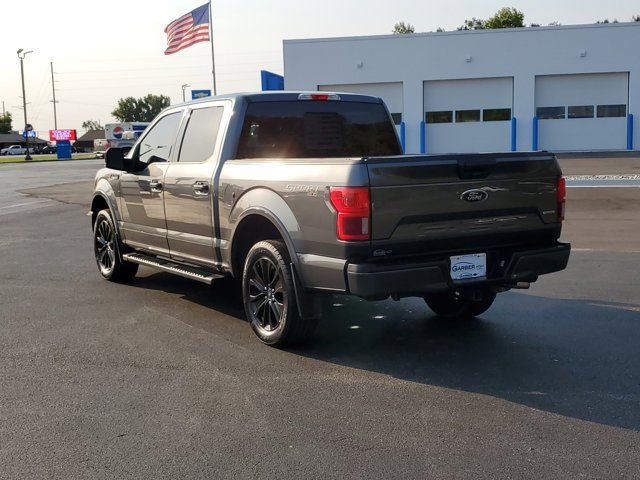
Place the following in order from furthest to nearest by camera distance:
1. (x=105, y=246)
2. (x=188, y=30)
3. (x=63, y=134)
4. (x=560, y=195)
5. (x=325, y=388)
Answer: (x=63, y=134)
(x=188, y=30)
(x=105, y=246)
(x=560, y=195)
(x=325, y=388)

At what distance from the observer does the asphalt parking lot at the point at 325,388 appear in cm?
374

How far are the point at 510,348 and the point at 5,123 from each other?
149 metres

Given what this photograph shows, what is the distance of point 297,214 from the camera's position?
17.5ft

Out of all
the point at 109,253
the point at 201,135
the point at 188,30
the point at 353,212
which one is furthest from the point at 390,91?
the point at 353,212

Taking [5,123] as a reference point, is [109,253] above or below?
below

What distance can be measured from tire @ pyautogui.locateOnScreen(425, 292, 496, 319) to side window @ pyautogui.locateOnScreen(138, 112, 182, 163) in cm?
299

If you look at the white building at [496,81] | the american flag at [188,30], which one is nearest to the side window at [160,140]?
the american flag at [188,30]

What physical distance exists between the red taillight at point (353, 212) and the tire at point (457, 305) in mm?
1948

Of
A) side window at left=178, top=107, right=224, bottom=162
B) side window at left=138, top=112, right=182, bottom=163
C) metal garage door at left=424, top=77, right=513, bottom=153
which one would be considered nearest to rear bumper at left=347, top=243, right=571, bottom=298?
side window at left=178, top=107, right=224, bottom=162

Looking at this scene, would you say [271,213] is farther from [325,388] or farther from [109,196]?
[109,196]

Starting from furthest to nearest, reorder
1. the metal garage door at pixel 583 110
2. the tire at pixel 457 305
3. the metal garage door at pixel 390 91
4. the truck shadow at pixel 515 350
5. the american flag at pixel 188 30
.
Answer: the metal garage door at pixel 390 91 → the metal garage door at pixel 583 110 → the american flag at pixel 188 30 → the tire at pixel 457 305 → the truck shadow at pixel 515 350

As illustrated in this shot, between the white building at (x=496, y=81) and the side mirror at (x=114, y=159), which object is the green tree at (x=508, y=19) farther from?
the side mirror at (x=114, y=159)

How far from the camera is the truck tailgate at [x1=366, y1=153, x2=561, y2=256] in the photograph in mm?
4918

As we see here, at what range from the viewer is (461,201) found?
17.0 feet
